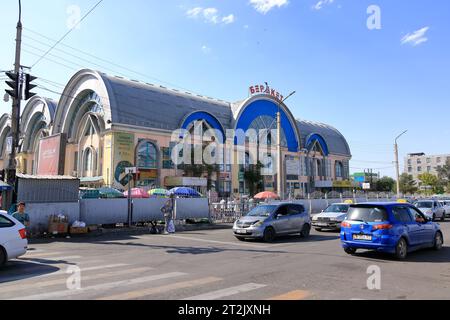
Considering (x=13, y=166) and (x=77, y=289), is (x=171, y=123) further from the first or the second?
(x=77, y=289)

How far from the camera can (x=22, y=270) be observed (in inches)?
369

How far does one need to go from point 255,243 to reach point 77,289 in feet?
29.0

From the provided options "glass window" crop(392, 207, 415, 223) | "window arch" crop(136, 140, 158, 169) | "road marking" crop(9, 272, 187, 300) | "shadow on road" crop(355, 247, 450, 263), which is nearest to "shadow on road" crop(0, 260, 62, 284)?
"road marking" crop(9, 272, 187, 300)

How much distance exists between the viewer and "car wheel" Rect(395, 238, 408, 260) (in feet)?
35.0

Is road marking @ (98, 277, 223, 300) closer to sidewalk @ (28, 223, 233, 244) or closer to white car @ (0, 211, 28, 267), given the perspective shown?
white car @ (0, 211, 28, 267)

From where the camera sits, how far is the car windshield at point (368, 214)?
433 inches

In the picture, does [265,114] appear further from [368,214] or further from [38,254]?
[38,254]

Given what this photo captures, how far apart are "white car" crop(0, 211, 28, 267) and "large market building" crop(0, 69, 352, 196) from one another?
18.5 metres

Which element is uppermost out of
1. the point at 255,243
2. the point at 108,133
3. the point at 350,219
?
the point at 108,133

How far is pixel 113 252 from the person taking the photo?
41.4ft

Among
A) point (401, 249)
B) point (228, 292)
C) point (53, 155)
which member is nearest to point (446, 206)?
point (401, 249)

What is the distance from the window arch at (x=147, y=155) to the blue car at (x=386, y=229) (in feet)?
109

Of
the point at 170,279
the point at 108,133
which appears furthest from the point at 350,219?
the point at 108,133

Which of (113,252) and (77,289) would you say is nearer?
(77,289)
